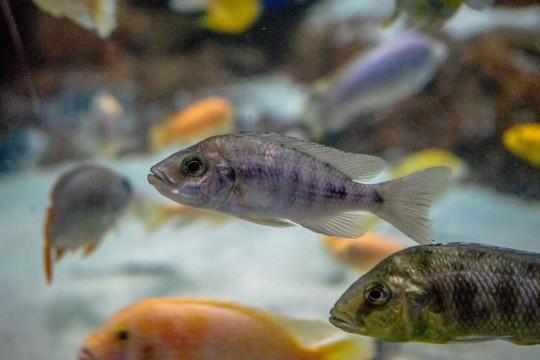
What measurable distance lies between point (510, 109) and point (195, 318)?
5191mm

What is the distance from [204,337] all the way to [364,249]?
1539 millimetres

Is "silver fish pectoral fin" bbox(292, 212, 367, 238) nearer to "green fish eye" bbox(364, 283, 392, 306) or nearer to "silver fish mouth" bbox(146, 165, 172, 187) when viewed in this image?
"green fish eye" bbox(364, 283, 392, 306)

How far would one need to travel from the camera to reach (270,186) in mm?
1208

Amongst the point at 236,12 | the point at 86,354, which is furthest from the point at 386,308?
the point at 236,12

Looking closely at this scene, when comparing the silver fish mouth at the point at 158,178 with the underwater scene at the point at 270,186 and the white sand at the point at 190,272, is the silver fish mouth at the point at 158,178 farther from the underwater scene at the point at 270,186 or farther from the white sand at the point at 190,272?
the white sand at the point at 190,272

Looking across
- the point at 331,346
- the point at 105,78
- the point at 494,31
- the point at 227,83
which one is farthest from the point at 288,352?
the point at 227,83

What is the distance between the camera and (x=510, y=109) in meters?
5.31

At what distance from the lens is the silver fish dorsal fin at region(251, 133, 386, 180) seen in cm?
125

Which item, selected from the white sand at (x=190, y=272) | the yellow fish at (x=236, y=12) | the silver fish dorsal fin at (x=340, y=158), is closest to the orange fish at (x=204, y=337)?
the silver fish dorsal fin at (x=340, y=158)

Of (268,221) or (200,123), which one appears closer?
(268,221)

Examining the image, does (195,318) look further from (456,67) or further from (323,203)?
(456,67)

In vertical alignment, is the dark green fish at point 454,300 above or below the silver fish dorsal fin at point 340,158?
below

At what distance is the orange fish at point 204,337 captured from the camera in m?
1.44

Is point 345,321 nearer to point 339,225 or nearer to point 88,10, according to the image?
point 339,225
